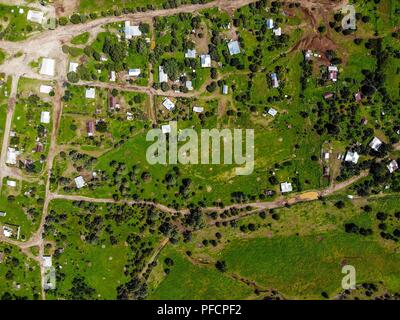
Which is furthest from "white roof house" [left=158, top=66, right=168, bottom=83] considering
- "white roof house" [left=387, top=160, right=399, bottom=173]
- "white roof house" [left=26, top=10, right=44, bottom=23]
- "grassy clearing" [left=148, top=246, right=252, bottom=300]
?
"white roof house" [left=387, top=160, right=399, bottom=173]

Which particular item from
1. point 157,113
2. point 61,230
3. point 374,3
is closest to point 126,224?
point 61,230

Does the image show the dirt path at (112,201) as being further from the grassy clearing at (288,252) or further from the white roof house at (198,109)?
the white roof house at (198,109)

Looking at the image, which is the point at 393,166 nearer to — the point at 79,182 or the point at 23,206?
the point at 79,182

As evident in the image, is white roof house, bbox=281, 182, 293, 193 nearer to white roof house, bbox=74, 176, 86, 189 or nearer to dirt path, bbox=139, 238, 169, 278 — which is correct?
dirt path, bbox=139, 238, 169, 278

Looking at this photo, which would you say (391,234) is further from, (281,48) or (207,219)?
(281,48)

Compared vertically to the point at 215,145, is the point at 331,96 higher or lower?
higher

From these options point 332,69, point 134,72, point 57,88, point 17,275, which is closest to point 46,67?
point 57,88

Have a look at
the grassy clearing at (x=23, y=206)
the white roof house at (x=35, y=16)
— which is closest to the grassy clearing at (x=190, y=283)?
the grassy clearing at (x=23, y=206)
